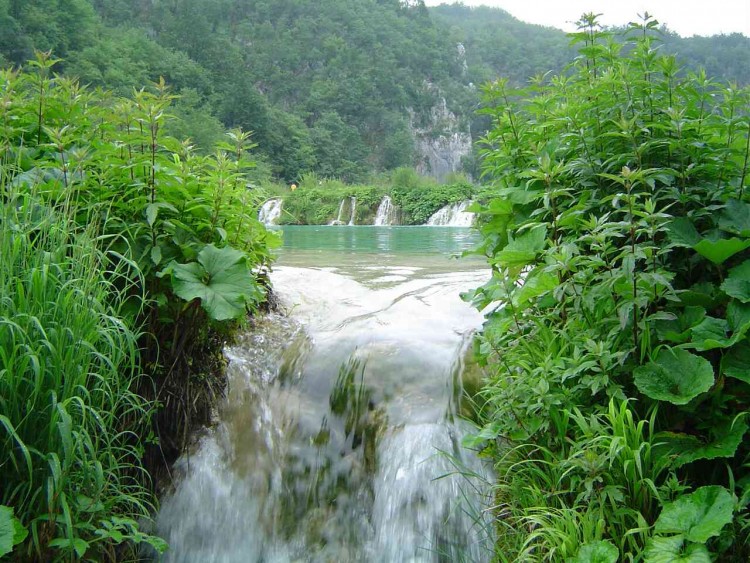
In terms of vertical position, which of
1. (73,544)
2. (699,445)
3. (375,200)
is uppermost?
(375,200)

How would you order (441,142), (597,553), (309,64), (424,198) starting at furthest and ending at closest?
(441,142), (309,64), (424,198), (597,553)

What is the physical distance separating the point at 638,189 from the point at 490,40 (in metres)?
104

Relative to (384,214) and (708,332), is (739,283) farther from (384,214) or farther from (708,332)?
(384,214)

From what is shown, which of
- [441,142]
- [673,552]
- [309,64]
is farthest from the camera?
[441,142]

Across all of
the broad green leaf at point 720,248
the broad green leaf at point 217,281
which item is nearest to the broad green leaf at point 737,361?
the broad green leaf at point 720,248

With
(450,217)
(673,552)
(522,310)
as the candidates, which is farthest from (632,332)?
(450,217)

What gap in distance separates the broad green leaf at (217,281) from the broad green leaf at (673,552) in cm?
180

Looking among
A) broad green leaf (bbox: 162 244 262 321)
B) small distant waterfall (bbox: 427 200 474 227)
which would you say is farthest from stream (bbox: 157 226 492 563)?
small distant waterfall (bbox: 427 200 474 227)

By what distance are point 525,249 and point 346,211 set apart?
23569 millimetres

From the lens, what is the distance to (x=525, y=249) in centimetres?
251

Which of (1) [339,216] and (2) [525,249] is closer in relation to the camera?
(2) [525,249]

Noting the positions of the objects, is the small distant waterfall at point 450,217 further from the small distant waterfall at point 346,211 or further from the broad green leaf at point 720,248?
the broad green leaf at point 720,248

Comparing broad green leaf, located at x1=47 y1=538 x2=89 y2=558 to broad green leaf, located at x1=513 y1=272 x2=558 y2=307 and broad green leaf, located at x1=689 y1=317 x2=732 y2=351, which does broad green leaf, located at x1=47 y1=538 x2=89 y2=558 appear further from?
broad green leaf, located at x1=689 y1=317 x2=732 y2=351

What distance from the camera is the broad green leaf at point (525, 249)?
2441mm
